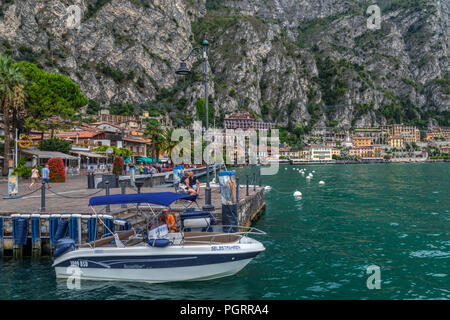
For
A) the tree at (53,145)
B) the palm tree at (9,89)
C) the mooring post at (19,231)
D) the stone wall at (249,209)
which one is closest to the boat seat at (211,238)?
the stone wall at (249,209)

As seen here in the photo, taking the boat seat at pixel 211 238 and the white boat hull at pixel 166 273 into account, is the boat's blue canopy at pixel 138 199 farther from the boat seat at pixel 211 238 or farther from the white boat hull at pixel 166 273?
the white boat hull at pixel 166 273

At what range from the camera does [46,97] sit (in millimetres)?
35688

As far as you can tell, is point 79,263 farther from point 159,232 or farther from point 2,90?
point 2,90

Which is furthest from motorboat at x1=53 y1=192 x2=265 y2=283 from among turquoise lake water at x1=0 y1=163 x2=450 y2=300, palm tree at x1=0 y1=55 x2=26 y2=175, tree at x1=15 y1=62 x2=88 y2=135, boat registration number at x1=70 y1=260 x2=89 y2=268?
tree at x1=15 y1=62 x2=88 y2=135

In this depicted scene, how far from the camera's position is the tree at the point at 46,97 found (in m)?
35.6

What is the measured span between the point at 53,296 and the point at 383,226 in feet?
53.1

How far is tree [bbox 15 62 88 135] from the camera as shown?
35.6 m

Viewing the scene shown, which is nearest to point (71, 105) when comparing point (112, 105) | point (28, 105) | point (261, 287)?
point (28, 105)

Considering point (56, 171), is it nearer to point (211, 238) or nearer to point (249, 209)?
point (249, 209)

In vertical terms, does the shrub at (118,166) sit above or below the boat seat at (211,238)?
above

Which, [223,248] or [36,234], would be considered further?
[36,234]

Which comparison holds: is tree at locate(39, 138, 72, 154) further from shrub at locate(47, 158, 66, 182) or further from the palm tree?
shrub at locate(47, 158, 66, 182)

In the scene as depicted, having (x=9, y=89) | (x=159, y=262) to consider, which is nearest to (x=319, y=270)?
(x=159, y=262)

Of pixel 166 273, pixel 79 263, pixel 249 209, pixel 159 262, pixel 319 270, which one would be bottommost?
pixel 319 270
